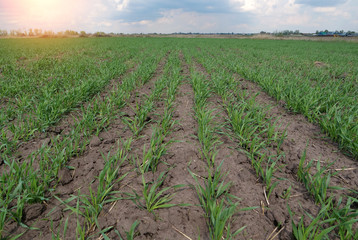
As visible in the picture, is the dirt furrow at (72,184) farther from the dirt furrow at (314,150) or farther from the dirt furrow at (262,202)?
the dirt furrow at (314,150)

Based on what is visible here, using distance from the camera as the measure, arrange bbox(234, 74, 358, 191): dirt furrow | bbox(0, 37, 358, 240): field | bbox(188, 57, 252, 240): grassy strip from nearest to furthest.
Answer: bbox(188, 57, 252, 240): grassy strip < bbox(0, 37, 358, 240): field < bbox(234, 74, 358, 191): dirt furrow

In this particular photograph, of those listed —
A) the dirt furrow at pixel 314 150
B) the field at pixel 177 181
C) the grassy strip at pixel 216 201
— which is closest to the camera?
the grassy strip at pixel 216 201

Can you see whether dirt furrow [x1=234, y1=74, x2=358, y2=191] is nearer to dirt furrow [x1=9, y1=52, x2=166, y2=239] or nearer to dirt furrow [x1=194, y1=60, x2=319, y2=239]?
dirt furrow [x1=194, y1=60, x2=319, y2=239]

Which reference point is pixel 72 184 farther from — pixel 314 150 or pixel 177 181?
pixel 314 150

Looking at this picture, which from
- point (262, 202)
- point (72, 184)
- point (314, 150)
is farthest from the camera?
point (314, 150)

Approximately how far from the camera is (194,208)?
1.78 metres

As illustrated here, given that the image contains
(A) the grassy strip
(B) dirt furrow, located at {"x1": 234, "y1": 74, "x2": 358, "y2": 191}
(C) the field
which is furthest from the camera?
(B) dirt furrow, located at {"x1": 234, "y1": 74, "x2": 358, "y2": 191}

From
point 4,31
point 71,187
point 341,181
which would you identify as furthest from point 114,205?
point 4,31

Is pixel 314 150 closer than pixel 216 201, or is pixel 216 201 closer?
pixel 216 201

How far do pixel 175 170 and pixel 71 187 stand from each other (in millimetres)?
1133

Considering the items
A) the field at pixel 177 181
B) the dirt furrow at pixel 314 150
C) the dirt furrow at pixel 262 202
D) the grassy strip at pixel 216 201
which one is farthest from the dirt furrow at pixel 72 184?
the dirt furrow at pixel 314 150

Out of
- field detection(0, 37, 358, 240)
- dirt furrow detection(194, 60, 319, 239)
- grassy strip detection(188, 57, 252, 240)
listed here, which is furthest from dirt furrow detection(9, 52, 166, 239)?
dirt furrow detection(194, 60, 319, 239)

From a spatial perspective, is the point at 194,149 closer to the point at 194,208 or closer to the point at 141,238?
the point at 194,208

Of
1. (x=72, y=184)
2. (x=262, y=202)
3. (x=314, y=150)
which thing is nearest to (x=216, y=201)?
(x=262, y=202)
